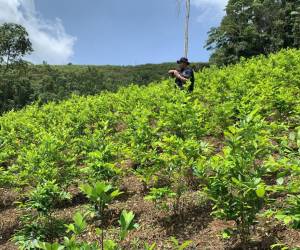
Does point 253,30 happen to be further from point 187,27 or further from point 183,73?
point 183,73

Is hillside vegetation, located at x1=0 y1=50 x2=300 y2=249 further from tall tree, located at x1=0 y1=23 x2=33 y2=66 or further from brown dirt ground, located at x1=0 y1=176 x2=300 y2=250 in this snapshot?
tall tree, located at x1=0 y1=23 x2=33 y2=66

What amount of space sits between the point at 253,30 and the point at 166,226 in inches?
1553

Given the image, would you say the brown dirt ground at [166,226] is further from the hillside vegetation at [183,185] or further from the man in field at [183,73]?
the man in field at [183,73]

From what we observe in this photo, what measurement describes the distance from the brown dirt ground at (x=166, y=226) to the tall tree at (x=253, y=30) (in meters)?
34.3

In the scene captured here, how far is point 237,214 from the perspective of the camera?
4.43 m

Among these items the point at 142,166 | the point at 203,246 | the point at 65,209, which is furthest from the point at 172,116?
the point at 203,246

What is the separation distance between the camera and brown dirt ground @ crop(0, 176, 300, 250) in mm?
4883

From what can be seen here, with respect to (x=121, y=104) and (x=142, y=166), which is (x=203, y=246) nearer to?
(x=142, y=166)

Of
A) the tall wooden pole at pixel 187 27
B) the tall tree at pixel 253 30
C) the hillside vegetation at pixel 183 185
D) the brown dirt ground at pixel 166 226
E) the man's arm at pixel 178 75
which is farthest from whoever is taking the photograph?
the tall tree at pixel 253 30

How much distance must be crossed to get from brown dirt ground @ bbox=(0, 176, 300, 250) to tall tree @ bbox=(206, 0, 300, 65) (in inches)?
1351

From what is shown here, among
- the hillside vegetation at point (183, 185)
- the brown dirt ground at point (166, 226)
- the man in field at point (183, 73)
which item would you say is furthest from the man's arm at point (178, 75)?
the brown dirt ground at point (166, 226)

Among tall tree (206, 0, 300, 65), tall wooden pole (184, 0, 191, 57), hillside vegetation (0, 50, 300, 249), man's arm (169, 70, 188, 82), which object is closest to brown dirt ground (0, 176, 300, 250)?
hillside vegetation (0, 50, 300, 249)

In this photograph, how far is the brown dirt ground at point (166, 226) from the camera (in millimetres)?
4883

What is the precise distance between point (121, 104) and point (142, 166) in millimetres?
5471
